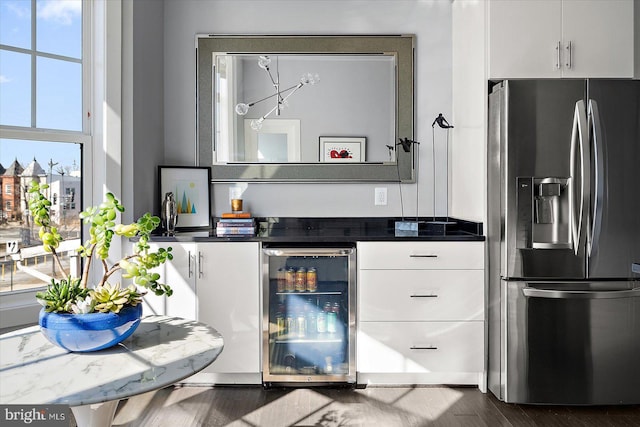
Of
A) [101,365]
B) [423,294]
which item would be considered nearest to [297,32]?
[423,294]

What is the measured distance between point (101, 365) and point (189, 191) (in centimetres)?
222

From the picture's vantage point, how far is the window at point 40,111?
258cm

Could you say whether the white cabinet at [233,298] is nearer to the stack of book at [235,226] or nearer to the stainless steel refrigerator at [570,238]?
the stack of book at [235,226]

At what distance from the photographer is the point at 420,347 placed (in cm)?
297

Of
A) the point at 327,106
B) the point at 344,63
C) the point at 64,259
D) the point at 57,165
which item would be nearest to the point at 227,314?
the point at 64,259

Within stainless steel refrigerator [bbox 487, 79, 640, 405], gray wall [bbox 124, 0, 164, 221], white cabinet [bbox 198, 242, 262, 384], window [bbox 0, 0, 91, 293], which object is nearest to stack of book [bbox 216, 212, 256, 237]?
white cabinet [bbox 198, 242, 262, 384]

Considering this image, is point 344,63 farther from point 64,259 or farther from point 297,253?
point 64,259

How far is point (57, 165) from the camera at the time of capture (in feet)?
9.22

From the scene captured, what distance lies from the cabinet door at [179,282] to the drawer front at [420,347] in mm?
976

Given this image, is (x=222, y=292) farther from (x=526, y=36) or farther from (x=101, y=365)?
(x=526, y=36)

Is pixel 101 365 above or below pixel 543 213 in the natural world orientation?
below

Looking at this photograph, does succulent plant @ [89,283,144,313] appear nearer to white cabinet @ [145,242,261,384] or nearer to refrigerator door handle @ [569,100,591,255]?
white cabinet @ [145,242,261,384]

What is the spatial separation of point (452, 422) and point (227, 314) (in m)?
1.31

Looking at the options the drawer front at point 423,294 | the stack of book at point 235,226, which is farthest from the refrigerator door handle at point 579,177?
the stack of book at point 235,226
